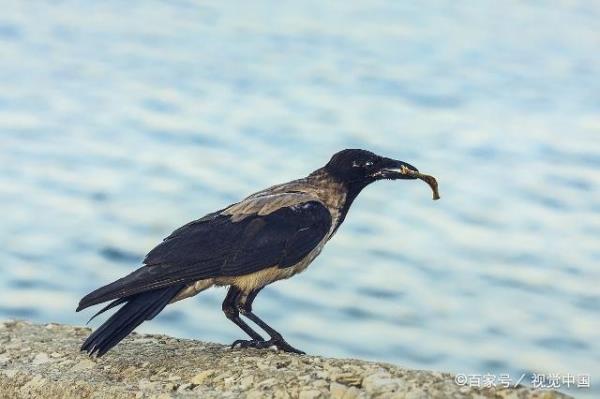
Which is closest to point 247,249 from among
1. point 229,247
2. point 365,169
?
point 229,247

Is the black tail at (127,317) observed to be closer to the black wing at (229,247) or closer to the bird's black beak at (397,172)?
the black wing at (229,247)

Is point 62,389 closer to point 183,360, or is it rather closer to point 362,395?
point 183,360

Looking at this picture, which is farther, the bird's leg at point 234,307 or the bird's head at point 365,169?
the bird's head at point 365,169

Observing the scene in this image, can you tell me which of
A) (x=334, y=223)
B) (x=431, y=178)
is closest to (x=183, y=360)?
(x=334, y=223)

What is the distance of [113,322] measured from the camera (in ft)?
22.3

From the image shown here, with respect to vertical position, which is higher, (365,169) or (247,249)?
(365,169)

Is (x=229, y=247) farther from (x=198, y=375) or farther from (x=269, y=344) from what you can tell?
(x=198, y=375)

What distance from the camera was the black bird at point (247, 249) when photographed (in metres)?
6.88

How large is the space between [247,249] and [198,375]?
736 millimetres

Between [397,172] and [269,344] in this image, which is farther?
[397,172]

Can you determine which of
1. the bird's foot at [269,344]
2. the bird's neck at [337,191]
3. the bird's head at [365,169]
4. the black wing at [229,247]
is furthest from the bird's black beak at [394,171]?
the bird's foot at [269,344]

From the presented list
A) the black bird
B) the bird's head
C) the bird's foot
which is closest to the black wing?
the black bird

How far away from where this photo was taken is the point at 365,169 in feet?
25.4

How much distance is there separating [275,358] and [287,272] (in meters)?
0.50
